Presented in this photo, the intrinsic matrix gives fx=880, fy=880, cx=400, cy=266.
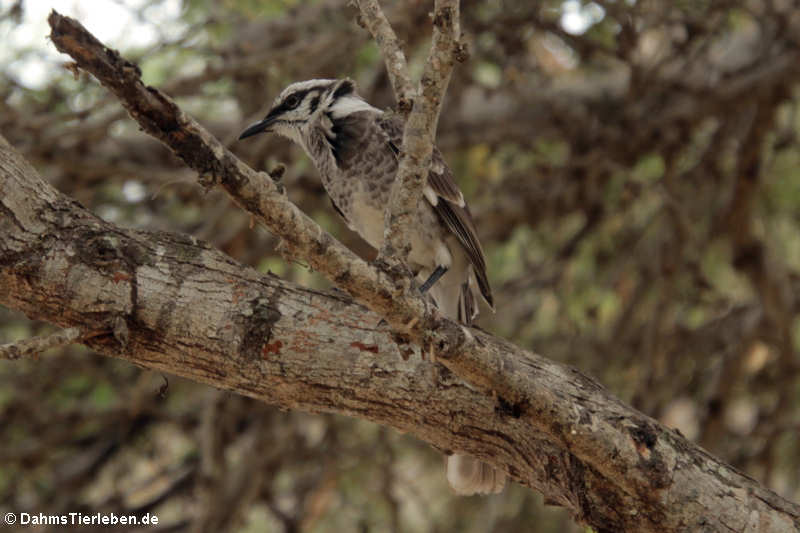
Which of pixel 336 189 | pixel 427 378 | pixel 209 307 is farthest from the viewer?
pixel 336 189

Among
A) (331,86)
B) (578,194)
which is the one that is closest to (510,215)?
(578,194)

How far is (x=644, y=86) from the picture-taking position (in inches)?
193

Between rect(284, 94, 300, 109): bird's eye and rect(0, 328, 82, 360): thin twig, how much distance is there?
2.19 metres

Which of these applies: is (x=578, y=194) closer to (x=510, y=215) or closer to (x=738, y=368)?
(x=510, y=215)

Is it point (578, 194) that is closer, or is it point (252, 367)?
point (252, 367)

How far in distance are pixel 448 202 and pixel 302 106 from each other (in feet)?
2.73

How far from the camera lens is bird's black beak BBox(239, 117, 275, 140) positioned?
393 centimetres

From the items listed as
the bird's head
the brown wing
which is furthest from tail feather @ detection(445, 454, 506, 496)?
the bird's head

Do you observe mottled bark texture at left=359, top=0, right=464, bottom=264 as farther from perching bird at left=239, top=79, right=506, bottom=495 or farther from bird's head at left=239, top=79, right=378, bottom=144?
bird's head at left=239, top=79, right=378, bottom=144

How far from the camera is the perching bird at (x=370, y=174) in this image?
373 centimetres

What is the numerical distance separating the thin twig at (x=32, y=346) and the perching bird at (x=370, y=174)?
1858 mm

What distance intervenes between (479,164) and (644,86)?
4.47 feet

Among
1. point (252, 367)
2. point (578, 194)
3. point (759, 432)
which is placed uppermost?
point (578, 194)

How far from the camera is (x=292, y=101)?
13.2ft
